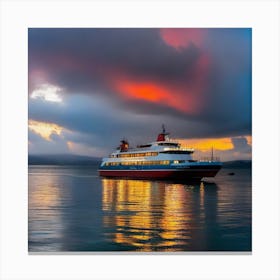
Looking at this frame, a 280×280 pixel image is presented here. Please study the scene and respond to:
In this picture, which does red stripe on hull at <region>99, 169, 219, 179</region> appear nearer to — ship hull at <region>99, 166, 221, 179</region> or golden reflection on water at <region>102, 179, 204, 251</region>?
ship hull at <region>99, 166, 221, 179</region>

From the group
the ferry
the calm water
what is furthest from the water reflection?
the ferry

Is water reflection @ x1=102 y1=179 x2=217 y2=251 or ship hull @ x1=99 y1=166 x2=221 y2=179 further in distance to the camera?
ship hull @ x1=99 y1=166 x2=221 y2=179

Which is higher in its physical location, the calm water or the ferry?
the ferry

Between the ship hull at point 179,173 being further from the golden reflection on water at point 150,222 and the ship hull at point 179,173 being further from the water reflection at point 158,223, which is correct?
the water reflection at point 158,223

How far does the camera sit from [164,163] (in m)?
23.9

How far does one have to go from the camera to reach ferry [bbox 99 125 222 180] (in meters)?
23.2

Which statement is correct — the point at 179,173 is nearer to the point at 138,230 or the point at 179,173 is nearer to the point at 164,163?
the point at 164,163

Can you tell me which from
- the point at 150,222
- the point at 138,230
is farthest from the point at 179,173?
the point at 138,230

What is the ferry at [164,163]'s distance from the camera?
912 inches
